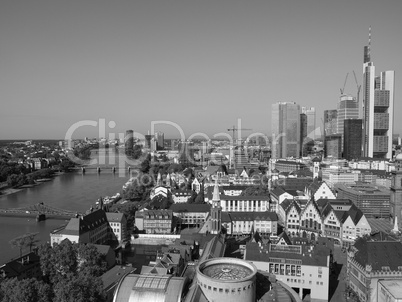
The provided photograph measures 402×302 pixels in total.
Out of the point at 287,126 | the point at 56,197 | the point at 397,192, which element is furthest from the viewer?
the point at 287,126

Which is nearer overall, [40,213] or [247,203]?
[40,213]

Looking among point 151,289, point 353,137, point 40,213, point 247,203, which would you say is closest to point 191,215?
point 247,203

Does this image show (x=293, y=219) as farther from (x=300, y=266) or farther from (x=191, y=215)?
(x=300, y=266)

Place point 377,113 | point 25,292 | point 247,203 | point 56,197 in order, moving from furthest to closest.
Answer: point 377,113 < point 56,197 < point 247,203 < point 25,292

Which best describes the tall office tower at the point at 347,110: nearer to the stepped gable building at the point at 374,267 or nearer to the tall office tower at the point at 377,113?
the tall office tower at the point at 377,113

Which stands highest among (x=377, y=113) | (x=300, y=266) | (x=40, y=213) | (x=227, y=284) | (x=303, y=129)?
(x=377, y=113)

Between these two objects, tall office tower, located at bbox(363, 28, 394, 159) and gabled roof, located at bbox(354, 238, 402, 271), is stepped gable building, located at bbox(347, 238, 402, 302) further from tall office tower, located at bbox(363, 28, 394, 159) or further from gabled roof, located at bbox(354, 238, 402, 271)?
tall office tower, located at bbox(363, 28, 394, 159)
